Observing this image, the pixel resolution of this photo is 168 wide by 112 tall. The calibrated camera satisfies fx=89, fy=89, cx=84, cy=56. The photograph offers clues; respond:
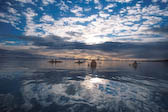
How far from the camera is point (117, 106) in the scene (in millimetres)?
8188

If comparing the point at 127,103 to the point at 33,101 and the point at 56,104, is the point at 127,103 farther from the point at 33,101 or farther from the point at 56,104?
the point at 33,101

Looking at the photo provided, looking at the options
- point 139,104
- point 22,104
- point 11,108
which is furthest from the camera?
point 139,104

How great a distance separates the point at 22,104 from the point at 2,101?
212 cm

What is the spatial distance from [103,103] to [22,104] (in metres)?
7.45

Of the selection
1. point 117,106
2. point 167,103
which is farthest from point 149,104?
point 117,106

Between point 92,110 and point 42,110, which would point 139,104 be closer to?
point 92,110

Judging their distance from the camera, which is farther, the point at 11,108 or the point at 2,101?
the point at 2,101

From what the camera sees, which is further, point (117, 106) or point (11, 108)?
point (117, 106)

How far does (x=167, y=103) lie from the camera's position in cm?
880

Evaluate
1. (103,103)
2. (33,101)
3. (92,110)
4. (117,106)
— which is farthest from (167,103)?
(33,101)

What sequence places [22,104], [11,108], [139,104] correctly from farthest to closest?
[139,104] → [22,104] → [11,108]

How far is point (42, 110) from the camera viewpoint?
23.7ft

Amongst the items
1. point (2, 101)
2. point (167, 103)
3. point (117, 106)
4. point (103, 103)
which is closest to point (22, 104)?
point (2, 101)

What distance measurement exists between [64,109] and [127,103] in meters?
6.06
